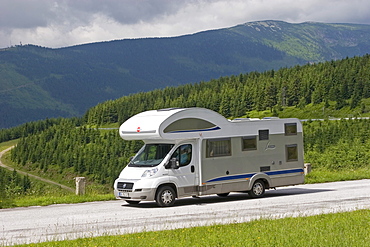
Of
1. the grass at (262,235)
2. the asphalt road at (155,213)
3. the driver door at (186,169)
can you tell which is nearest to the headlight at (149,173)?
the driver door at (186,169)

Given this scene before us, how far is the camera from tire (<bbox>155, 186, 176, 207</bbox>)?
69.1ft

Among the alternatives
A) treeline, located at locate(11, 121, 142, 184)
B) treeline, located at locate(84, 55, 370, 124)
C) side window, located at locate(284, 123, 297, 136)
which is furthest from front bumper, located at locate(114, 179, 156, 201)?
treeline, located at locate(84, 55, 370, 124)

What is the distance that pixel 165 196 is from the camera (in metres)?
21.2

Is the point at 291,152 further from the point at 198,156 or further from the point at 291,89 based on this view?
the point at 291,89

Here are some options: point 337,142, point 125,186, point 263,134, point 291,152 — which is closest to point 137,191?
point 125,186

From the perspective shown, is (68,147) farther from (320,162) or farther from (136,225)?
(136,225)

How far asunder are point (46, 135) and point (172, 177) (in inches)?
7178

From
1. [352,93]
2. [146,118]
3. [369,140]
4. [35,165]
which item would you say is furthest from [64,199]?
[35,165]

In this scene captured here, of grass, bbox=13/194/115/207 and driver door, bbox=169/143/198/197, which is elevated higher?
driver door, bbox=169/143/198/197

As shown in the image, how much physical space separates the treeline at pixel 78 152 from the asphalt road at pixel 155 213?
117 meters

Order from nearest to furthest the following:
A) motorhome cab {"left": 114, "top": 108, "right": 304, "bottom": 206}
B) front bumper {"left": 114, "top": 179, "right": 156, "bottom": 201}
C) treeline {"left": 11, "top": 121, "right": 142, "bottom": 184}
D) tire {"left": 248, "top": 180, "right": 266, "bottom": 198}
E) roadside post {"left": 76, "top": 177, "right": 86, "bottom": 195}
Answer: front bumper {"left": 114, "top": 179, "right": 156, "bottom": 201} → motorhome cab {"left": 114, "top": 108, "right": 304, "bottom": 206} → tire {"left": 248, "top": 180, "right": 266, "bottom": 198} → roadside post {"left": 76, "top": 177, "right": 86, "bottom": 195} → treeline {"left": 11, "top": 121, "right": 142, "bottom": 184}

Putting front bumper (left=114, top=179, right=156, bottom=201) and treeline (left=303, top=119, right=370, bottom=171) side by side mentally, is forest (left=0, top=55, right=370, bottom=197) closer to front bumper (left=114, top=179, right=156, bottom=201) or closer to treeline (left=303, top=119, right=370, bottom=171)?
treeline (left=303, top=119, right=370, bottom=171)

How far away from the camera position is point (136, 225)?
55.2ft

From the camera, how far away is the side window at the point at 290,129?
24.8m
